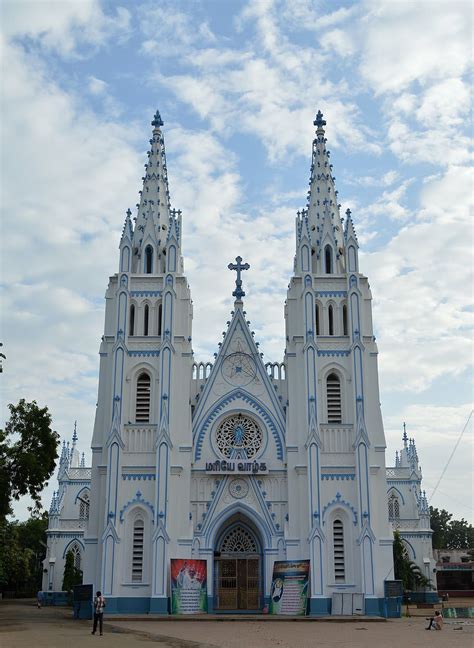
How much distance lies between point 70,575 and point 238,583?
19.1m

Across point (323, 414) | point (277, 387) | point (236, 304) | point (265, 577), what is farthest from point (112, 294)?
point (265, 577)

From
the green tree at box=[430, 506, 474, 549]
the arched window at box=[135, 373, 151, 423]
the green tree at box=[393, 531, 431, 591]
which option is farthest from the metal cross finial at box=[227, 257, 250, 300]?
the green tree at box=[430, 506, 474, 549]

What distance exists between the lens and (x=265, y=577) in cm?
3791

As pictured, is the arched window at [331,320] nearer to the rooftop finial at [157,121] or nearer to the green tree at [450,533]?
the rooftop finial at [157,121]

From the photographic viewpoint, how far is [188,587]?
36.1 m

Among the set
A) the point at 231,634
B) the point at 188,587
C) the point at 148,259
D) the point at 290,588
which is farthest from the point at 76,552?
the point at 231,634

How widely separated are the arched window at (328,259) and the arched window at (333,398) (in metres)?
6.33

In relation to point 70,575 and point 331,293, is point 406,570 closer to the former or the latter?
point 331,293

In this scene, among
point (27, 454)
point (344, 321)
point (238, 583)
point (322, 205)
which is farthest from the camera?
point (322, 205)

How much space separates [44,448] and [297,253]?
18180 millimetres

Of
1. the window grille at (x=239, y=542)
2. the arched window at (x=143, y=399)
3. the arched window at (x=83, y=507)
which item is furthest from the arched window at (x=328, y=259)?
the arched window at (x=83, y=507)

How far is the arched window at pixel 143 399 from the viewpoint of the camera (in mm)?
39938

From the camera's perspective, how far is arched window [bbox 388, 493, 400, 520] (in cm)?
5916

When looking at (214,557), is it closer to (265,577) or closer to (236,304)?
(265,577)
